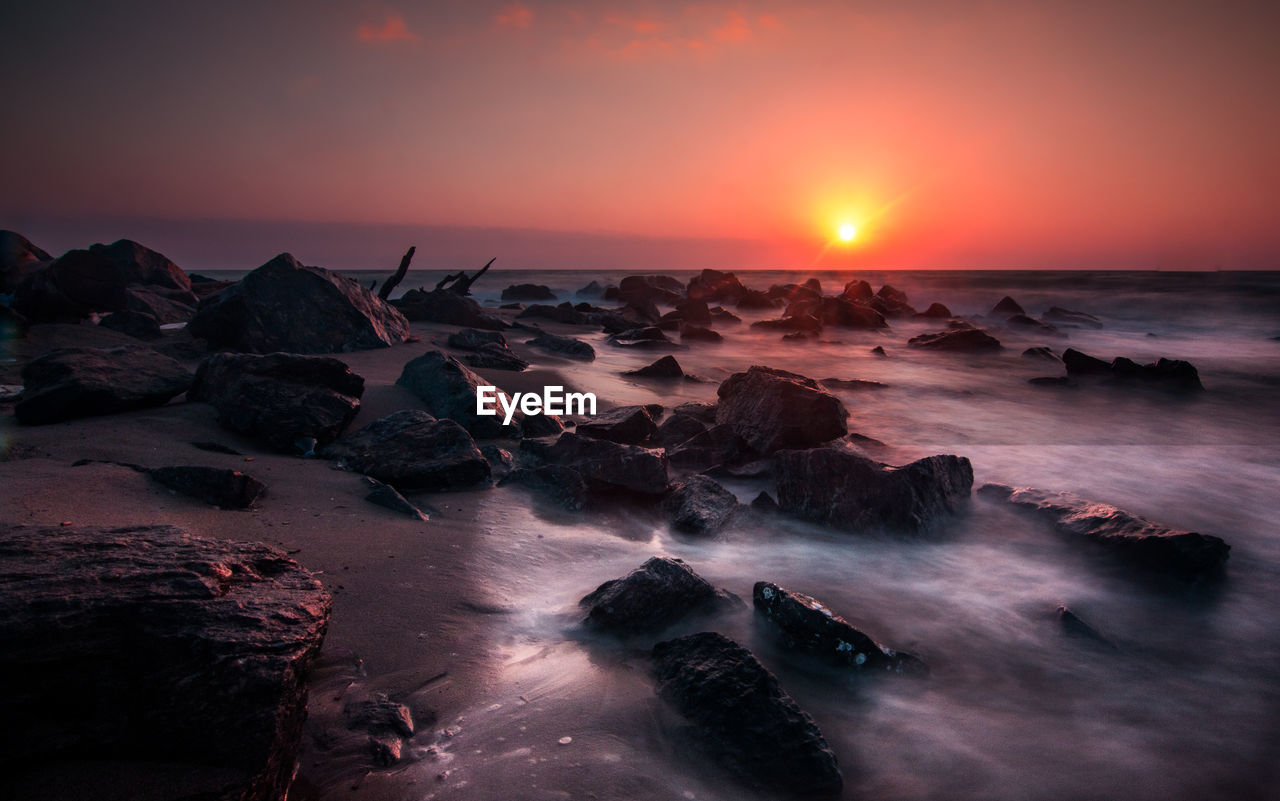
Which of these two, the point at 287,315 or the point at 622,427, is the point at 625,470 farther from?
the point at 287,315

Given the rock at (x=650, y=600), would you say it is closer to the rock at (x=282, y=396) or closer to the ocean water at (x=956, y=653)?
the ocean water at (x=956, y=653)

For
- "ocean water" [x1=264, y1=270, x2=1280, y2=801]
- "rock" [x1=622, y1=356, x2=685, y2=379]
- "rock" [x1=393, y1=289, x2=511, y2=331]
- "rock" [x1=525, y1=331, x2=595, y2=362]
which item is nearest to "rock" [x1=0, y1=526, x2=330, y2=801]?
"ocean water" [x1=264, y1=270, x2=1280, y2=801]

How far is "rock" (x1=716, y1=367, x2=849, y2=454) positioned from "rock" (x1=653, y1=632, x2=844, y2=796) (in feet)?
11.0

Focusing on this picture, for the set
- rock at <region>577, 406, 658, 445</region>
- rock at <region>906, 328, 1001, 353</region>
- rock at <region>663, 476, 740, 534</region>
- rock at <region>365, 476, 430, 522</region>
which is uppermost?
rock at <region>906, 328, 1001, 353</region>

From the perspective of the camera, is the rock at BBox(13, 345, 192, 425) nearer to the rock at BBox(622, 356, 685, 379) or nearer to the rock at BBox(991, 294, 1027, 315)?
the rock at BBox(622, 356, 685, 379)

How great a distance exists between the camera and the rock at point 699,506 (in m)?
4.17

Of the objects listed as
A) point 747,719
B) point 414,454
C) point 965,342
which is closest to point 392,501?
point 414,454

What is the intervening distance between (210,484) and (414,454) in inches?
50.5

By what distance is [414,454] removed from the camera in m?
4.38

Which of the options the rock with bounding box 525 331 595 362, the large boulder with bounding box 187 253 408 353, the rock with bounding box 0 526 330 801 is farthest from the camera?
the rock with bounding box 525 331 595 362

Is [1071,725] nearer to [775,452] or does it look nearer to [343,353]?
[775,452]

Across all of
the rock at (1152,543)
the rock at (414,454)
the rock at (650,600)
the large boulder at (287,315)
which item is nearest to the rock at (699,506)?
the rock at (650,600)

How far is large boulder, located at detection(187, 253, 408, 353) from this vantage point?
A: 299 inches

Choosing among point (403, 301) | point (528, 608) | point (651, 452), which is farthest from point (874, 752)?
point (403, 301)
